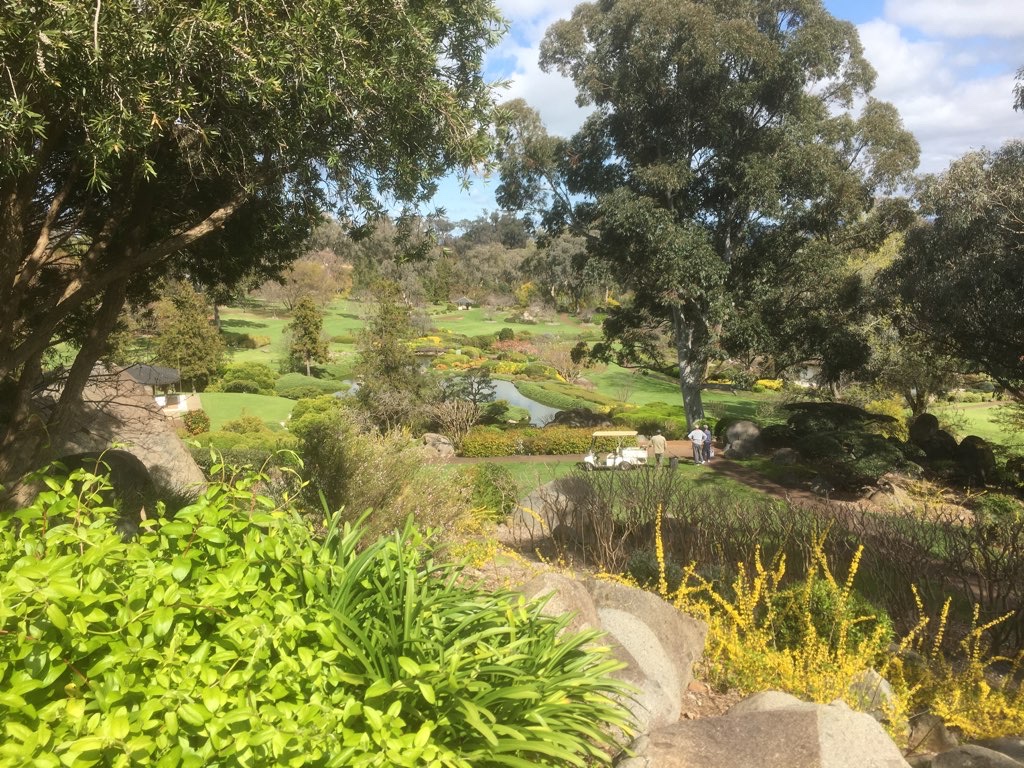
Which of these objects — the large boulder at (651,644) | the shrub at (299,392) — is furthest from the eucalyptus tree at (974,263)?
the shrub at (299,392)

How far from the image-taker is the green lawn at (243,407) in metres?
25.6

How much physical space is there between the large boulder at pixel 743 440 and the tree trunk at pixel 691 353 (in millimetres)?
1108

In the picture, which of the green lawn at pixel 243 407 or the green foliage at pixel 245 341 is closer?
the green lawn at pixel 243 407

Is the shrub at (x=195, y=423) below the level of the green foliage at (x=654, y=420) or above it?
above

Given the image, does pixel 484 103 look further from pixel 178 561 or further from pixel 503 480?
pixel 503 480

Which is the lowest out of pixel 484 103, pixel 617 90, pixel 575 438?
pixel 575 438

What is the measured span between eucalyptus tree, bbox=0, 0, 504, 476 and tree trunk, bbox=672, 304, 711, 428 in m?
14.5

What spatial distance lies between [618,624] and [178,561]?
2698 millimetres

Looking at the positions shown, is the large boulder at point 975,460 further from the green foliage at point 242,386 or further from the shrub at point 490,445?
the green foliage at point 242,386

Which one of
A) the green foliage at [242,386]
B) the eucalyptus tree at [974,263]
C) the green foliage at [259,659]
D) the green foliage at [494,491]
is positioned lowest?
the green foliage at [242,386]

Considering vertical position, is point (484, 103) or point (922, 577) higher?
point (484, 103)

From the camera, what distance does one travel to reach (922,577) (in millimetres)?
6133

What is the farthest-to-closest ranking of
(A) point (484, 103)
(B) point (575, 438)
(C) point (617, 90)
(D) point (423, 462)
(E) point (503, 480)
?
1. (B) point (575, 438)
2. (C) point (617, 90)
3. (E) point (503, 480)
4. (D) point (423, 462)
5. (A) point (484, 103)

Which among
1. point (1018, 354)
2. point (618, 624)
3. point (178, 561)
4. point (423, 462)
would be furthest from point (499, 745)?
point (1018, 354)
